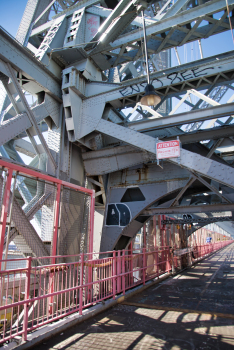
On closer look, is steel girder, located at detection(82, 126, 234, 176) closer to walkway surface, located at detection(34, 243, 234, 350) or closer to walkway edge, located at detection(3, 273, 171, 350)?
walkway surface, located at detection(34, 243, 234, 350)

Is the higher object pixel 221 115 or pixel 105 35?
pixel 105 35

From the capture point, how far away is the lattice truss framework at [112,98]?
328 inches

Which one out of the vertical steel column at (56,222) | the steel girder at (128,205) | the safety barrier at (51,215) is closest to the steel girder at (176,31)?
the steel girder at (128,205)

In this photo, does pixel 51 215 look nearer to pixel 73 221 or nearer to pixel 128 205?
pixel 73 221

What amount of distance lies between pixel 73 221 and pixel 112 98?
512 cm

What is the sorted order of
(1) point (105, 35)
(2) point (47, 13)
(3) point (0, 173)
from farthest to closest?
(2) point (47, 13), (1) point (105, 35), (3) point (0, 173)

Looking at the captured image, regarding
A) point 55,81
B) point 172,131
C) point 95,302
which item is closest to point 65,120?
point 55,81

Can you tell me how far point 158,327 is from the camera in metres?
5.18

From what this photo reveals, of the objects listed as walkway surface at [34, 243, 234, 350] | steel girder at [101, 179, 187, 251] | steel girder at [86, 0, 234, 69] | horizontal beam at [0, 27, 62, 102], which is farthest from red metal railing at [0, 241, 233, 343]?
steel girder at [86, 0, 234, 69]

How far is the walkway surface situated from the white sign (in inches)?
172

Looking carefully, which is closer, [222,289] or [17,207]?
[17,207]

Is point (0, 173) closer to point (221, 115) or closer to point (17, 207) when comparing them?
point (17, 207)

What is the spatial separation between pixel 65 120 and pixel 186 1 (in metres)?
6.11

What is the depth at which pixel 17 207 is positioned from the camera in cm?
654
